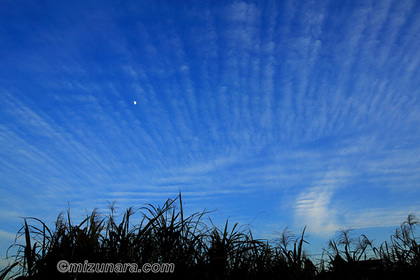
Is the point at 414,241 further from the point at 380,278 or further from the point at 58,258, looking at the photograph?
the point at 58,258

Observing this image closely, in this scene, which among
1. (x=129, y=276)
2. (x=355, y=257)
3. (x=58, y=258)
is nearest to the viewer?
(x=129, y=276)

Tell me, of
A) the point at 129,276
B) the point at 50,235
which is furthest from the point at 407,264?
the point at 50,235

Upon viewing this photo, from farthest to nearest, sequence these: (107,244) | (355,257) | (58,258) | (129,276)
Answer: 1. (355,257)
2. (107,244)
3. (58,258)
4. (129,276)

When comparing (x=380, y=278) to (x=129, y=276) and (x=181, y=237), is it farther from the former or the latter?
(x=129, y=276)

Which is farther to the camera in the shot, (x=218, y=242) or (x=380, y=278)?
(x=218, y=242)

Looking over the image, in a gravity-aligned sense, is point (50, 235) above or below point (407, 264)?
above

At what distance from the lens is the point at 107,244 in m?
4.93

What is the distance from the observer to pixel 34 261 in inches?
183

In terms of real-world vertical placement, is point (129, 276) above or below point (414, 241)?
below

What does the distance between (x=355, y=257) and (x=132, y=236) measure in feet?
12.8

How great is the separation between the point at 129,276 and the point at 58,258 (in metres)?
1.13

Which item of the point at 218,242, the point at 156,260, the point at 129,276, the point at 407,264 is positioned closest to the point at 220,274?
the point at 218,242

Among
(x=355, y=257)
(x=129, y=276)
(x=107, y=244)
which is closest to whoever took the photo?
(x=129, y=276)

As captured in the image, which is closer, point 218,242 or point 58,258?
point 58,258
